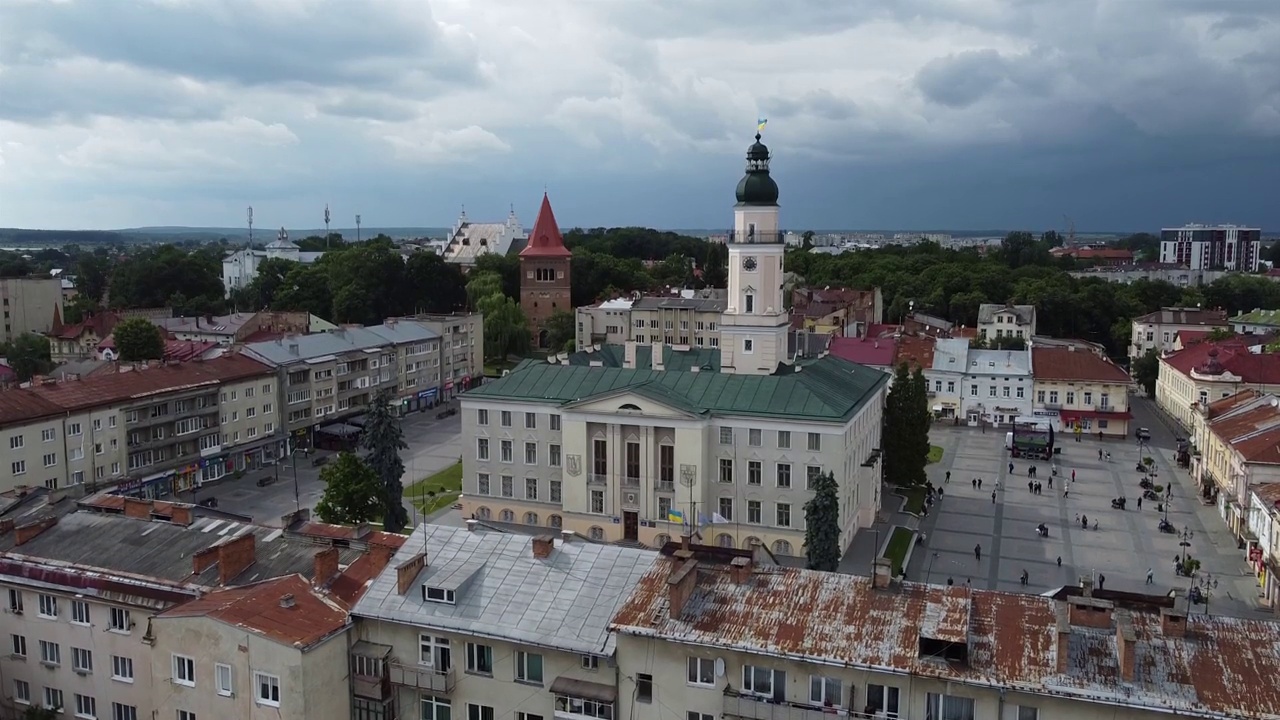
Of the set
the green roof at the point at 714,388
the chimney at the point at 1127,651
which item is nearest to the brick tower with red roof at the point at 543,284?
the green roof at the point at 714,388

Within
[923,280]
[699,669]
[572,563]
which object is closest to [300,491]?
[572,563]

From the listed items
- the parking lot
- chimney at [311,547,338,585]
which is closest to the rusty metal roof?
chimney at [311,547,338,585]

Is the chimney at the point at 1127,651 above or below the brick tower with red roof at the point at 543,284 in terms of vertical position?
below

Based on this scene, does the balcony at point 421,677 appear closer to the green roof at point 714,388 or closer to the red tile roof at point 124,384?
the green roof at point 714,388

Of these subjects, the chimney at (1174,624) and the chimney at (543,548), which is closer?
the chimney at (1174,624)

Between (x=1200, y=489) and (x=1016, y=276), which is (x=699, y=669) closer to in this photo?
(x=1200, y=489)

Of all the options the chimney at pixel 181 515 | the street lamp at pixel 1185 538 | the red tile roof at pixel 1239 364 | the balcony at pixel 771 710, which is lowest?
the street lamp at pixel 1185 538

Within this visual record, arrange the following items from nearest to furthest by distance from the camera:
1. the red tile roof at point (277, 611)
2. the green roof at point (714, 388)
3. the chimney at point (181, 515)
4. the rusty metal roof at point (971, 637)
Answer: the rusty metal roof at point (971, 637) < the red tile roof at point (277, 611) < the chimney at point (181, 515) < the green roof at point (714, 388)
